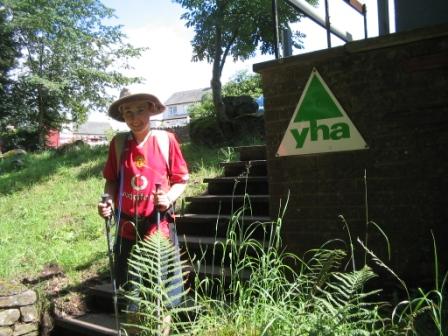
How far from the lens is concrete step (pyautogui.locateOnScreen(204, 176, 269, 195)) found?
17.0ft

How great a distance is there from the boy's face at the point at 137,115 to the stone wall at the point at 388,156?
1.24 m

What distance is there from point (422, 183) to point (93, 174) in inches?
304

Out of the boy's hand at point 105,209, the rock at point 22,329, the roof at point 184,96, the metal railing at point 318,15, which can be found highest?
the roof at point 184,96

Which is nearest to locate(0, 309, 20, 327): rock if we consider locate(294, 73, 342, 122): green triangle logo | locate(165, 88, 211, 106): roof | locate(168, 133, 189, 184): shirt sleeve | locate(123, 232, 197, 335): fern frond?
locate(168, 133, 189, 184): shirt sleeve

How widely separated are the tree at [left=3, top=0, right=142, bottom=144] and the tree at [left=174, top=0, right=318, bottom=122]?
34.6 feet

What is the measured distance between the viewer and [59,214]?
7316 millimetres

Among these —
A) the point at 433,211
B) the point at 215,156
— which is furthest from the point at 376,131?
the point at 215,156

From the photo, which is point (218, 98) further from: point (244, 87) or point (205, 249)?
point (244, 87)

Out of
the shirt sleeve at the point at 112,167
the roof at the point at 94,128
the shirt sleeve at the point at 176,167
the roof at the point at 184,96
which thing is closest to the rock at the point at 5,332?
the shirt sleeve at the point at 112,167

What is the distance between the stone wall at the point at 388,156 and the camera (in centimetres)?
293

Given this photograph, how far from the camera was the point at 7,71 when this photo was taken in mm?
22281

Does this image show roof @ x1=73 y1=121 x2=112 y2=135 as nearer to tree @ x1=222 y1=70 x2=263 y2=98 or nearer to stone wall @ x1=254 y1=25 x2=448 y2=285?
tree @ x1=222 y1=70 x2=263 y2=98

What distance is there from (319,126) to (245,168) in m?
2.26

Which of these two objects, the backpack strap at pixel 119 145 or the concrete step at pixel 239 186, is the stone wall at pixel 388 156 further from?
the concrete step at pixel 239 186
